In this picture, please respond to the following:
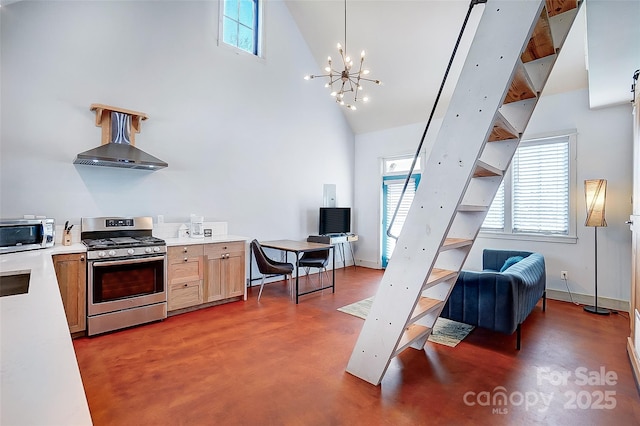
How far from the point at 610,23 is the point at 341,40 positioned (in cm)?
418

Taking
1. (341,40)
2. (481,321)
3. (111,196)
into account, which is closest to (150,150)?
(111,196)

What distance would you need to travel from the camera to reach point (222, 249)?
443 cm

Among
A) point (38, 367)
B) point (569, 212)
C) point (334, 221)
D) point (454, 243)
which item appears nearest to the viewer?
point (38, 367)

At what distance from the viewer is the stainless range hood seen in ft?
11.8

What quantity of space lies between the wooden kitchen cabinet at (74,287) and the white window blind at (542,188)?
19.7ft

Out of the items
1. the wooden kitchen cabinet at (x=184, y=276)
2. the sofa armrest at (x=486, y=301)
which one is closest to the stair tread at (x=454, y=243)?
the sofa armrest at (x=486, y=301)

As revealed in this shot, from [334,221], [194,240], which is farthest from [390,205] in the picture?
[194,240]

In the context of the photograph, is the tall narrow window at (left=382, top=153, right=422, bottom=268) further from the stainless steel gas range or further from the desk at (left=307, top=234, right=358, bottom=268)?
the stainless steel gas range

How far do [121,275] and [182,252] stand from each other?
0.71 metres

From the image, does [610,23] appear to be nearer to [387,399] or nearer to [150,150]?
[387,399]

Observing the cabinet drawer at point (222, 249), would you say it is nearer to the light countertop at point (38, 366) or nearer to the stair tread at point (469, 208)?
the light countertop at point (38, 366)

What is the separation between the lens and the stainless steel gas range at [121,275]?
336cm

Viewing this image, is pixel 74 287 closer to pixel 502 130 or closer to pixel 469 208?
pixel 469 208

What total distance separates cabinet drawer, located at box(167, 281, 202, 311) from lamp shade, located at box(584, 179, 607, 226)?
5234mm
